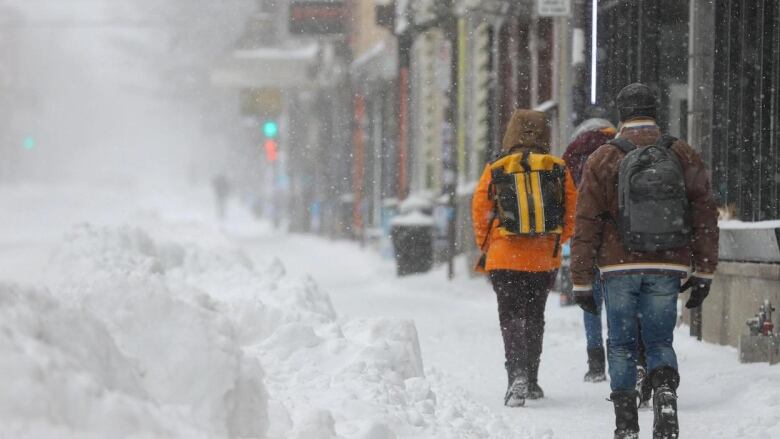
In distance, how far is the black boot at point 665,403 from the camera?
18.5ft

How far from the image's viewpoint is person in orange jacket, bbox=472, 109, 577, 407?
7.44 metres

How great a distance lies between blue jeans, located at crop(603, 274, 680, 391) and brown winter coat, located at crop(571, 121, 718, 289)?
63 mm

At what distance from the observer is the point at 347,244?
104ft

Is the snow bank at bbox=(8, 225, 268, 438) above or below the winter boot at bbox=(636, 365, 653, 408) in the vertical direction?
above

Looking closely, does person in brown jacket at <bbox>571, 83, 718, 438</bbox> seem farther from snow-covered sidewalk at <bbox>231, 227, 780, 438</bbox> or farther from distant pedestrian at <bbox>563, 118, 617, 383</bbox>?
distant pedestrian at <bbox>563, 118, 617, 383</bbox>

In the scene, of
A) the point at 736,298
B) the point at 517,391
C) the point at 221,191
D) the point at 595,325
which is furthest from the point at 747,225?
the point at 221,191

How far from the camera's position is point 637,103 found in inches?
232

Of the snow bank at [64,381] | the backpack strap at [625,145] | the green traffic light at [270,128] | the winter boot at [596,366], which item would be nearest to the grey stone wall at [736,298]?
the winter boot at [596,366]

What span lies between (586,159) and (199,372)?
397cm

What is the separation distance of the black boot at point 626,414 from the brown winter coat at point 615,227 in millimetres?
532

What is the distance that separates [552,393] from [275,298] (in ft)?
9.80

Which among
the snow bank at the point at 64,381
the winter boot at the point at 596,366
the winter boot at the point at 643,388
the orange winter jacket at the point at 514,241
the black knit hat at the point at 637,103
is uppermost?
the black knit hat at the point at 637,103

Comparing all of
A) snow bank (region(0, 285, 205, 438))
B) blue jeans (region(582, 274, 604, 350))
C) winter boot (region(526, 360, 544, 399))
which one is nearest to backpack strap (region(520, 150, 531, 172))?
blue jeans (region(582, 274, 604, 350))

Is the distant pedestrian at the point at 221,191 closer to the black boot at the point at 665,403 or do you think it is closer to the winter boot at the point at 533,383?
the winter boot at the point at 533,383
